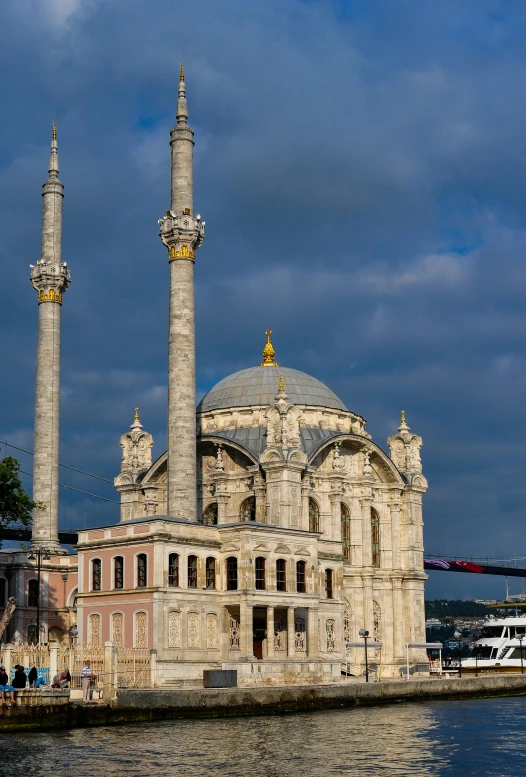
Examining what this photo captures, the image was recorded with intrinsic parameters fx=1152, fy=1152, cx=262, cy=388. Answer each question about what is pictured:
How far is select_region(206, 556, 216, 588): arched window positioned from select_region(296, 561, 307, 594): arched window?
4451 mm

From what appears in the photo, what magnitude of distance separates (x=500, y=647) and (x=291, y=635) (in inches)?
1001

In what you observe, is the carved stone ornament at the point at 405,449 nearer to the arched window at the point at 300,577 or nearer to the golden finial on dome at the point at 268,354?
the golden finial on dome at the point at 268,354

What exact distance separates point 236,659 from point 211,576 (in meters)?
3.93

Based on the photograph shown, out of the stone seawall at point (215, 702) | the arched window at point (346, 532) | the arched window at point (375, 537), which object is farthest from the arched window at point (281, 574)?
the arched window at point (375, 537)

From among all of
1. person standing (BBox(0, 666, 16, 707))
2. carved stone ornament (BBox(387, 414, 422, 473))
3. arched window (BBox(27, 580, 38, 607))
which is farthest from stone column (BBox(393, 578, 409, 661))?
person standing (BBox(0, 666, 16, 707))

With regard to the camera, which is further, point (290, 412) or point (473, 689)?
point (290, 412)

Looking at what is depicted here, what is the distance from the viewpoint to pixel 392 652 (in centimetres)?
7175

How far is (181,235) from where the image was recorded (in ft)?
191

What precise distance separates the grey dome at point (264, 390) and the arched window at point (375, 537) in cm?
716

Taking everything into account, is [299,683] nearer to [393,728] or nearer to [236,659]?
[236,659]

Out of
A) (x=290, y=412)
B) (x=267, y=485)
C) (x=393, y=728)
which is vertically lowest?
(x=393, y=728)

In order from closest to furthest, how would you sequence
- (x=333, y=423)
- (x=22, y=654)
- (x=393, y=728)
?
(x=393, y=728), (x=22, y=654), (x=333, y=423)

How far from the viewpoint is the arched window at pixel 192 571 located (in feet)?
171

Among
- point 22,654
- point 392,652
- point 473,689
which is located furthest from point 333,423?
point 22,654
